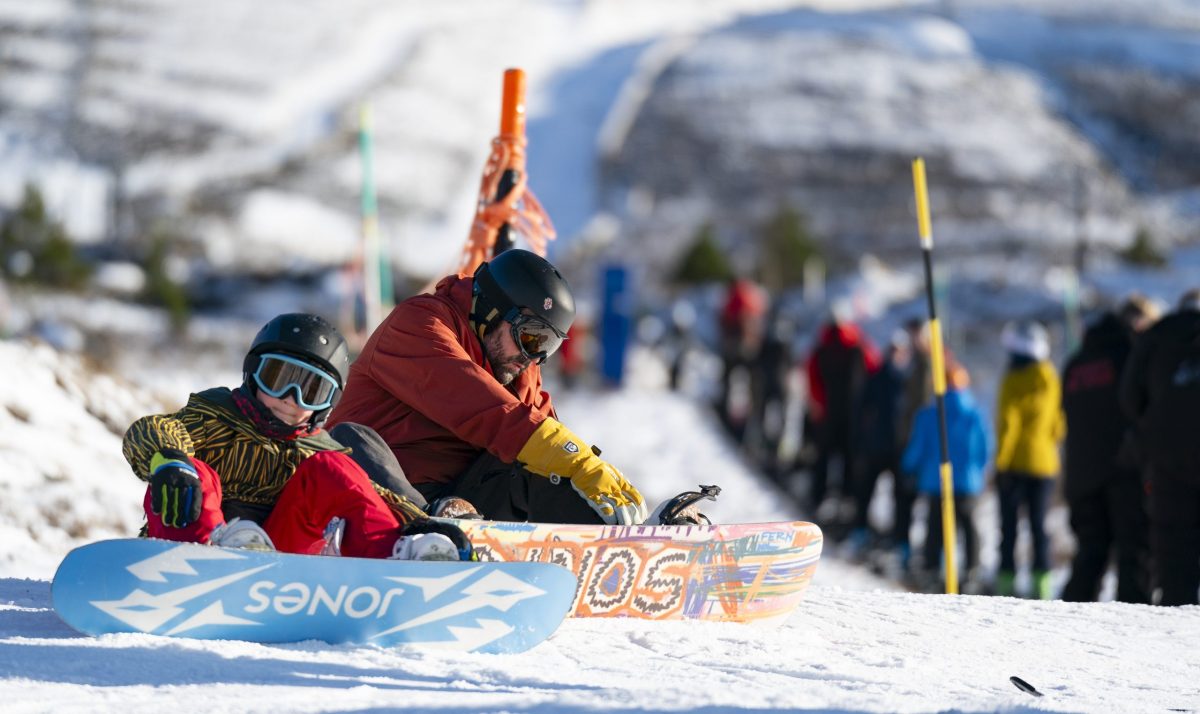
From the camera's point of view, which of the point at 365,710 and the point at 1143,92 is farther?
the point at 1143,92

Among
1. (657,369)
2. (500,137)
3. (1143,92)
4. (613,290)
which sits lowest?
(657,369)

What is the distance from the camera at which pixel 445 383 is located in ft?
16.1

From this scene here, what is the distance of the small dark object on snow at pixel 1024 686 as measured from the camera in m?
4.16

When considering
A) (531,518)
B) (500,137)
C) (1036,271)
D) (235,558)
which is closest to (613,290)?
(500,137)

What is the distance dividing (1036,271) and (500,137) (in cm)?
3325

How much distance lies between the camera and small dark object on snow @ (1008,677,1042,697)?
164 inches

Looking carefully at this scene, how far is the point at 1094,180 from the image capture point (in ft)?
196

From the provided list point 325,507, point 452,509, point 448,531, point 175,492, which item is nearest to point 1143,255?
point 452,509

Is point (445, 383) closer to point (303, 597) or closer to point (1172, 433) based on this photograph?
point (303, 597)

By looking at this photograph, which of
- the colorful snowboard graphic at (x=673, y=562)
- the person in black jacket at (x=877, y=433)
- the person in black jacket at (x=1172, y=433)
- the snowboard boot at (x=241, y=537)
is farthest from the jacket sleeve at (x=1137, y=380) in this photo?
the person in black jacket at (x=877, y=433)

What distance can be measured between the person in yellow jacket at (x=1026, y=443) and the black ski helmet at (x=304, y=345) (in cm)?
643

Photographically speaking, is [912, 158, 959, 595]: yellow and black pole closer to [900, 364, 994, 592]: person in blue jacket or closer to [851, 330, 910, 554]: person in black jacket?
[900, 364, 994, 592]: person in blue jacket

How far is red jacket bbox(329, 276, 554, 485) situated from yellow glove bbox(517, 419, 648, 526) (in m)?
0.05

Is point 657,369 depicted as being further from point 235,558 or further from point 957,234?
point 957,234
